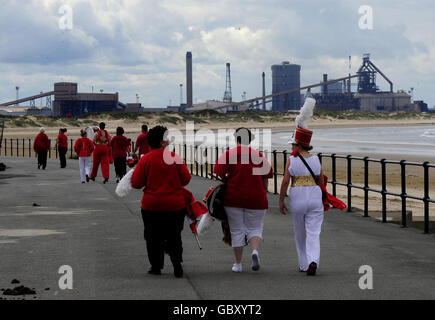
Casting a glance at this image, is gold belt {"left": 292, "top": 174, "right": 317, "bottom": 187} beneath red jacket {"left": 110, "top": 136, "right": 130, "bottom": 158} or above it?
beneath

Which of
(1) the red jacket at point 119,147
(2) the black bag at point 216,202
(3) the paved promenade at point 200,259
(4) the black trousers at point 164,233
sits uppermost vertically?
(1) the red jacket at point 119,147

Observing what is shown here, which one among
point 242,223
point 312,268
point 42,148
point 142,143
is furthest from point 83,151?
point 312,268

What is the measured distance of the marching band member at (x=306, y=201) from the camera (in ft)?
29.2

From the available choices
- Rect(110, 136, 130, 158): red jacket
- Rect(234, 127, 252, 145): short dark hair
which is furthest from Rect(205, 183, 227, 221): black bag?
Rect(110, 136, 130, 158): red jacket

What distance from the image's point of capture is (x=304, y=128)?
9219 millimetres

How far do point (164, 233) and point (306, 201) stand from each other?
160 centimetres

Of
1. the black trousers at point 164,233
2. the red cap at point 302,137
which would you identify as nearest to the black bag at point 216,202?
the black trousers at point 164,233

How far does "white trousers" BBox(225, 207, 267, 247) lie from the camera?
9164 mm

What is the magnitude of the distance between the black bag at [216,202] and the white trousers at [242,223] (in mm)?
98

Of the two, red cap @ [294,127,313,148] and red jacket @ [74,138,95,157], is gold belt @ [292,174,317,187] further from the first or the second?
red jacket @ [74,138,95,157]

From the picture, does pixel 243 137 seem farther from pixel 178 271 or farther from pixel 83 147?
pixel 83 147

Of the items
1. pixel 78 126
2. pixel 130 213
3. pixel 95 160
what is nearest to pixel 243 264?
pixel 130 213

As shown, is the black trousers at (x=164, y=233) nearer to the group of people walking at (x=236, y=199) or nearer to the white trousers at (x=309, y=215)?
the group of people walking at (x=236, y=199)

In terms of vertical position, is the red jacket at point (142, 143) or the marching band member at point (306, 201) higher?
the red jacket at point (142, 143)
